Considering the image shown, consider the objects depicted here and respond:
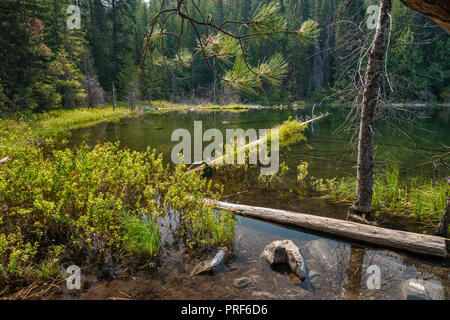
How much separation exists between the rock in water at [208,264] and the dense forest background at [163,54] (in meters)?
2.43

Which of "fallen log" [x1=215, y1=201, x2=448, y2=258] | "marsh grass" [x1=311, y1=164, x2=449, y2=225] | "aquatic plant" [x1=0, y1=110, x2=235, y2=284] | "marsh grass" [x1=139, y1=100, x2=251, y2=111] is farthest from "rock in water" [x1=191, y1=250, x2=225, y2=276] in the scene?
"marsh grass" [x1=139, y1=100, x2=251, y2=111]

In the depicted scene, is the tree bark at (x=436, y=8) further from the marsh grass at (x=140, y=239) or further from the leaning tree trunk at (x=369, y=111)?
the marsh grass at (x=140, y=239)

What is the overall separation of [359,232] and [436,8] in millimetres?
3782

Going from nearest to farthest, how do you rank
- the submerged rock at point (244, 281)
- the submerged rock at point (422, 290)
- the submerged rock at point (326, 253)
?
the submerged rock at point (422, 290)
the submerged rock at point (244, 281)
the submerged rock at point (326, 253)

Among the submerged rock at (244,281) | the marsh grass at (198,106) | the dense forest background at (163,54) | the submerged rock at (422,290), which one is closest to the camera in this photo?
the submerged rock at (422,290)

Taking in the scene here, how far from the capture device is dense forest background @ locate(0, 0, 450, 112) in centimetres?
451

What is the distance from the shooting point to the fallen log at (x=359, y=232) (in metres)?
4.02

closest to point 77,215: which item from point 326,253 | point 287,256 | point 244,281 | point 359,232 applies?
point 244,281

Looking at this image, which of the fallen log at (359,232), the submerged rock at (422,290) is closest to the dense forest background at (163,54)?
the fallen log at (359,232)

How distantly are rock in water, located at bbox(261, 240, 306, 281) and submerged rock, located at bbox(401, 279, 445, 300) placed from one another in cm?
132

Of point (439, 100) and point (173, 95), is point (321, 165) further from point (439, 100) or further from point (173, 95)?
point (439, 100)

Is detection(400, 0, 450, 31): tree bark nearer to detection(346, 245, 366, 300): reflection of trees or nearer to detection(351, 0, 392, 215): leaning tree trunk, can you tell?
detection(351, 0, 392, 215): leaning tree trunk

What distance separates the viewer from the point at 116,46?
47844 millimetres

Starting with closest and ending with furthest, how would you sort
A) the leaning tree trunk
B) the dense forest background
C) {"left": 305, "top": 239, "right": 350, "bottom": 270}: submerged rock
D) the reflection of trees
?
the reflection of trees < {"left": 305, "top": 239, "right": 350, "bottom": 270}: submerged rock < the leaning tree trunk < the dense forest background
